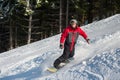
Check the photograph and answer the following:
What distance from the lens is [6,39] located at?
4803 centimetres

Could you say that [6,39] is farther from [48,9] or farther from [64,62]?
[64,62]

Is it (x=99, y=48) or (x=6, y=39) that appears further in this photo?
(x=6, y=39)

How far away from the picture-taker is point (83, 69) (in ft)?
31.6

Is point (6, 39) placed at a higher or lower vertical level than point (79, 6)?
lower

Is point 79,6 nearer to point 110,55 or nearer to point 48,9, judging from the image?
point 48,9

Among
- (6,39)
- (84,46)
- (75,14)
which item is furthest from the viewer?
(6,39)

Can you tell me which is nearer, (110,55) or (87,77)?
(87,77)

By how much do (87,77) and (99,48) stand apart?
3.33 metres

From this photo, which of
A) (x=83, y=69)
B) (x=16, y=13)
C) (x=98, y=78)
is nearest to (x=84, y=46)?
(x=83, y=69)

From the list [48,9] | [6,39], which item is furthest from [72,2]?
[6,39]

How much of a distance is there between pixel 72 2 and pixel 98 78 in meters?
31.3

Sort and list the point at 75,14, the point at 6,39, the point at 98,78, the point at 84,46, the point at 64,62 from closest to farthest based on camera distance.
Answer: the point at 98,78
the point at 64,62
the point at 84,46
the point at 75,14
the point at 6,39

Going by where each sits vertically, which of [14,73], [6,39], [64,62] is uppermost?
[64,62]

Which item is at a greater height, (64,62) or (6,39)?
(64,62)
